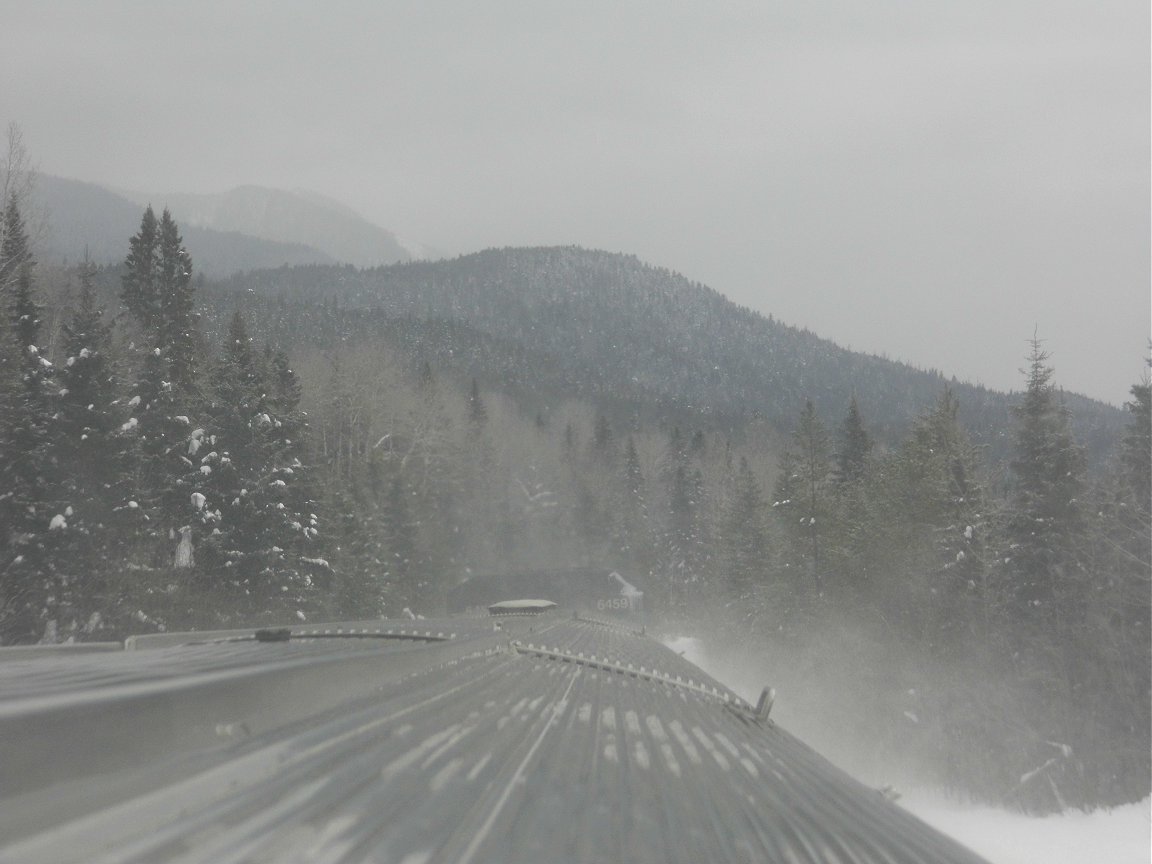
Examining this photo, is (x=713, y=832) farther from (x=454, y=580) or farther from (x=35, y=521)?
(x=454, y=580)

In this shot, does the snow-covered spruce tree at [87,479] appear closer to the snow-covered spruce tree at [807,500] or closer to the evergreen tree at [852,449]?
the snow-covered spruce tree at [807,500]

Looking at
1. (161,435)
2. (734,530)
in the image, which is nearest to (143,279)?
(161,435)

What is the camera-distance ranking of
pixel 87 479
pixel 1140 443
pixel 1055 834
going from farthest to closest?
pixel 1140 443, pixel 87 479, pixel 1055 834

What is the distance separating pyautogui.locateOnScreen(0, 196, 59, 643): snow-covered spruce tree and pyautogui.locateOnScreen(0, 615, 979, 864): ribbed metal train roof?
60.4ft

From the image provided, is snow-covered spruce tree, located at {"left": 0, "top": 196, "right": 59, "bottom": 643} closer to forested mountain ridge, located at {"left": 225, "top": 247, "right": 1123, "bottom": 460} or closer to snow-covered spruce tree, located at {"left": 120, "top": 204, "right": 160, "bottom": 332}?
snow-covered spruce tree, located at {"left": 120, "top": 204, "right": 160, "bottom": 332}

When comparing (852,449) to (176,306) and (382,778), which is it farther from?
(382,778)

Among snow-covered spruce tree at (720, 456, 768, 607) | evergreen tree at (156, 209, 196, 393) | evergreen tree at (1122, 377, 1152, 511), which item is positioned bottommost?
snow-covered spruce tree at (720, 456, 768, 607)

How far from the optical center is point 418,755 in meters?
2.94

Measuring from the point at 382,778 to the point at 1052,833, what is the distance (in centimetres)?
2092

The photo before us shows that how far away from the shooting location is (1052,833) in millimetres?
19062

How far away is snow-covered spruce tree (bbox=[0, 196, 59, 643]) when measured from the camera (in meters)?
20.8

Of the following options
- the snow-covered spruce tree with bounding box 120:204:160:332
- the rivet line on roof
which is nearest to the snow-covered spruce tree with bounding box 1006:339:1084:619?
the rivet line on roof

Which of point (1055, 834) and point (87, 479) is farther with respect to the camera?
point (87, 479)

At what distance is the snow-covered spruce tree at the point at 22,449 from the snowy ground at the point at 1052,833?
19293 millimetres
